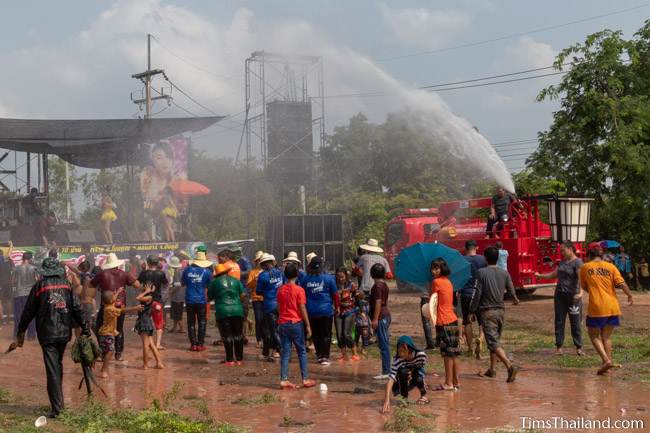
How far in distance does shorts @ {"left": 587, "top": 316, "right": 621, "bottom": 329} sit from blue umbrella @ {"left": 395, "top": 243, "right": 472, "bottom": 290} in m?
1.64

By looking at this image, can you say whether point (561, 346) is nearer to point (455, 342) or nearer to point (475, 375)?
point (475, 375)

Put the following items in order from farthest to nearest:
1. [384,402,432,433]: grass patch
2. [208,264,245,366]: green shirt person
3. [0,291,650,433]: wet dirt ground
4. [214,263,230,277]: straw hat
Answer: [214,263,230,277]: straw hat < [208,264,245,366]: green shirt person < [0,291,650,433]: wet dirt ground < [384,402,432,433]: grass patch

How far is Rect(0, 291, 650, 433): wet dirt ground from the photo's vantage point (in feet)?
26.5

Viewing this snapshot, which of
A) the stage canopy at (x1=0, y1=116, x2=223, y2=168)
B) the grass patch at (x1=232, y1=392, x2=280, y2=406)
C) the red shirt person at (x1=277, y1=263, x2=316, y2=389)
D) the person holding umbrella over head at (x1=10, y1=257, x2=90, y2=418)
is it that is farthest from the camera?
the stage canopy at (x1=0, y1=116, x2=223, y2=168)

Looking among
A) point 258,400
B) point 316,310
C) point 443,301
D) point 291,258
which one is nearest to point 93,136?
point 291,258

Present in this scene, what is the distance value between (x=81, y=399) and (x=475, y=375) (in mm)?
4903

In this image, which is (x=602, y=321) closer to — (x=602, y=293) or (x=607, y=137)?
(x=602, y=293)

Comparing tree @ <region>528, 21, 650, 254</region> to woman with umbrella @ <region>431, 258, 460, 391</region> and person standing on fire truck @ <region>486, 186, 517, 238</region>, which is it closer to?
person standing on fire truck @ <region>486, 186, 517, 238</region>

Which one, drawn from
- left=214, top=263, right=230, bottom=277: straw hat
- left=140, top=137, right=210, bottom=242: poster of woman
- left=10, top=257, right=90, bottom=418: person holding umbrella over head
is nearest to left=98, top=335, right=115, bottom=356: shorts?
left=214, top=263, right=230, bottom=277: straw hat

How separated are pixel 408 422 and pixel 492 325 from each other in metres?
2.82

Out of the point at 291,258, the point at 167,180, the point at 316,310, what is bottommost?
the point at 316,310

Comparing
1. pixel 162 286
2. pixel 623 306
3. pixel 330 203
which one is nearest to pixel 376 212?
pixel 330 203

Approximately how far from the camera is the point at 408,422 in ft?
25.0

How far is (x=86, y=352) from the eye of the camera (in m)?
8.98
